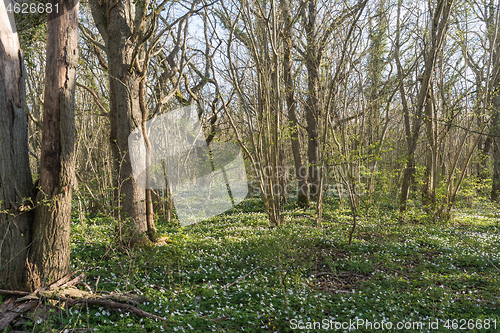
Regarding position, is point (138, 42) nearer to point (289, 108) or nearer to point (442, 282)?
point (442, 282)

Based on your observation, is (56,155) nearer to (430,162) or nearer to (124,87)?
(124,87)

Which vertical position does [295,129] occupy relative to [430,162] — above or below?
above

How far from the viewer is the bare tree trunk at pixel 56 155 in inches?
123

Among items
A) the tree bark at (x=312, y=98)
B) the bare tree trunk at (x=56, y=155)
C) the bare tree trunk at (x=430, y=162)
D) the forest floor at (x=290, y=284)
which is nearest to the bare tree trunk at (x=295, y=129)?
the tree bark at (x=312, y=98)

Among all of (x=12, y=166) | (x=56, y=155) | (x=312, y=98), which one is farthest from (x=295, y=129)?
(x=12, y=166)

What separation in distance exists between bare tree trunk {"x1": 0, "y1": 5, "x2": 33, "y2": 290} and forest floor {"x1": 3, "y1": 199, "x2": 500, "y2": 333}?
0.76 meters

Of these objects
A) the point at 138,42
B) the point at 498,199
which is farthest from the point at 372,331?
the point at 498,199

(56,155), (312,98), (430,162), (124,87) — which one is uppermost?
(312,98)

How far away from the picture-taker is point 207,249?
5648 mm

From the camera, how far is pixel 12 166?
3.01 meters

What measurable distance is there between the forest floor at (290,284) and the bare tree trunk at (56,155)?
2.29ft

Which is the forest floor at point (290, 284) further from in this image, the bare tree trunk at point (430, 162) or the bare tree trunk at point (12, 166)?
the bare tree trunk at point (430, 162)

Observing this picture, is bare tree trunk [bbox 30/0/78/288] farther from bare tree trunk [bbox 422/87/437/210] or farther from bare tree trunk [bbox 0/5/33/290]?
bare tree trunk [bbox 422/87/437/210]

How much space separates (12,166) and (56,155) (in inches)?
16.4
